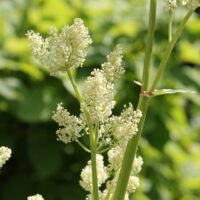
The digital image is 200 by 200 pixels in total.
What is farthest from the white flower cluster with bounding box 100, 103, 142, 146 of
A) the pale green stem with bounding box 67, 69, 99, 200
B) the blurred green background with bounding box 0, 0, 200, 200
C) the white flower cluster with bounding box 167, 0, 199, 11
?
the blurred green background with bounding box 0, 0, 200, 200

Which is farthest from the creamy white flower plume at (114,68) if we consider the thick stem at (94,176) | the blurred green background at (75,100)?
the blurred green background at (75,100)

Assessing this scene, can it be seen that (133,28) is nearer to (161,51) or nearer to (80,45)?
(161,51)

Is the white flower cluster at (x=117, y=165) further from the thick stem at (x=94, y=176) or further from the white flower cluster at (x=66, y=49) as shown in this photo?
the white flower cluster at (x=66, y=49)

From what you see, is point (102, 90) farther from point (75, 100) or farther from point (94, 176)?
point (75, 100)

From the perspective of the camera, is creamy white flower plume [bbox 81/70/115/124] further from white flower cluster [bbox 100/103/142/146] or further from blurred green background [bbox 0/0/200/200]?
blurred green background [bbox 0/0/200/200]

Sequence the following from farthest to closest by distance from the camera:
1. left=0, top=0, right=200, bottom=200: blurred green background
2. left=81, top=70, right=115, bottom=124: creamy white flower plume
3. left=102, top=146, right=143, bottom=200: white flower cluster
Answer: left=0, top=0, right=200, bottom=200: blurred green background → left=102, top=146, right=143, bottom=200: white flower cluster → left=81, top=70, right=115, bottom=124: creamy white flower plume

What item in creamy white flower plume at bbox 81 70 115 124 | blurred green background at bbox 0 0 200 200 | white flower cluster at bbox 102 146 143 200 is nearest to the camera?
creamy white flower plume at bbox 81 70 115 124

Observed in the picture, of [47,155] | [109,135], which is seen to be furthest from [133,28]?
[109,135]
